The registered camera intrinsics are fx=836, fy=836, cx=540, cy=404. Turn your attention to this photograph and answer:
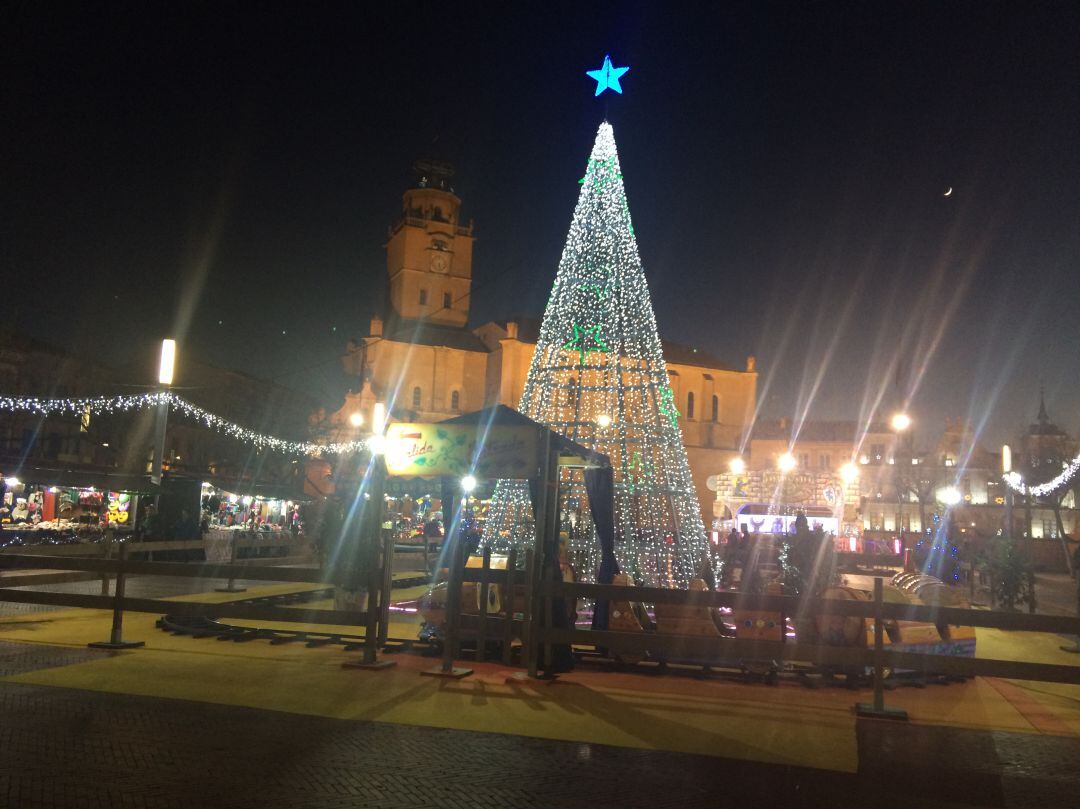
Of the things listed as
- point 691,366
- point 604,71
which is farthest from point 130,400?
point 691,366

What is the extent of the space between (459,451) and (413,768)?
6006 mm

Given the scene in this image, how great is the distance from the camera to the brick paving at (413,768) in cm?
527

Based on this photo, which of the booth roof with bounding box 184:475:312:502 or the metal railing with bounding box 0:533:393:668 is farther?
the booth roof with bounding box 184:475:312:502

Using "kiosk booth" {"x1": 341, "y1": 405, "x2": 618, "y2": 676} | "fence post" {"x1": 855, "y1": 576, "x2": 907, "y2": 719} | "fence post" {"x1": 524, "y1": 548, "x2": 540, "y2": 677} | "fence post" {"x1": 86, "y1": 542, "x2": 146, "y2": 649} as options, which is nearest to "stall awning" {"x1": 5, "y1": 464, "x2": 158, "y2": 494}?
"fence post" {"x1": 86, "y1": 542, "x2": 146, "y2": 649}

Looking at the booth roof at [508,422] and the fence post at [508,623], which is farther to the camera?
the booth roof at [508,422]

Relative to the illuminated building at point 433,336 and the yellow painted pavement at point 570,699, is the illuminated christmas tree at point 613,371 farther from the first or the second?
the illuminated building at point 433,336

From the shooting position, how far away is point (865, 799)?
558 centimetres

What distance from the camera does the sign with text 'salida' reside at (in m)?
11.1

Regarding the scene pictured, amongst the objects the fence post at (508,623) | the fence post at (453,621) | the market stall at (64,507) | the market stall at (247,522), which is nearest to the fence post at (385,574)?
the fence post at (453,621)

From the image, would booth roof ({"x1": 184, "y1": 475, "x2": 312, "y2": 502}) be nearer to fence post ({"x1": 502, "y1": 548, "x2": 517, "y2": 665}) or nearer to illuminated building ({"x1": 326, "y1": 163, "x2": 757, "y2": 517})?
illuminated building ({"x1": 326, "y1": 163, "x2": 757, "y2": 517})

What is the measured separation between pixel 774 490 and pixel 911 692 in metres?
20.3

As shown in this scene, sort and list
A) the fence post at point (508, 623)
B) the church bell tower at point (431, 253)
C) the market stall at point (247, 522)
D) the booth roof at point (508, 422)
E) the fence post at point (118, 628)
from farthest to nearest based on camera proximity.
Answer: the church bell tower at point (431, 253), the market stall at point (247, 522), the booth roof at point (508, 422), the fence post at point (118, 628), the fence post at point (508, 623)

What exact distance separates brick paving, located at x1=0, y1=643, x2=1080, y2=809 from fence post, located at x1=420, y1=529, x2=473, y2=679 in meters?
2.29

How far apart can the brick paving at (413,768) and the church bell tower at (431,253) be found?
6077cm
